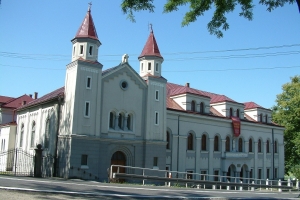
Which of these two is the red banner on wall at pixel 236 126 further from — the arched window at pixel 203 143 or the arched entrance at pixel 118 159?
the arched entrance at pixel 118 159

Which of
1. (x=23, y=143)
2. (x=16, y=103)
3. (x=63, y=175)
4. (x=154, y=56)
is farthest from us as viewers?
(x=16, y=103)

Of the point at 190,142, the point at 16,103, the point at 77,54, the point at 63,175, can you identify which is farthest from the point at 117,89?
the point at 16,103

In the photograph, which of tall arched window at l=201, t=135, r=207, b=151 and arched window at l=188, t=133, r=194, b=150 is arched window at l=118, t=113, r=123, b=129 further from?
tall arched window at l=201, t=135, r=207, b=151

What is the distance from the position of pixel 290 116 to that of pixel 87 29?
114 feet

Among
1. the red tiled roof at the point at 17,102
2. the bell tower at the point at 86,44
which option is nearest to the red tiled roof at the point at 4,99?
the red tiled roof at the point at 17,102

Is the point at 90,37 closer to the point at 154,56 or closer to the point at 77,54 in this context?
the point at 77,54

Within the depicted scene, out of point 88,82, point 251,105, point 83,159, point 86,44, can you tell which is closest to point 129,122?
point 88,82

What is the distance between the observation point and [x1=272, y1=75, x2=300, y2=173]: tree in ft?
164

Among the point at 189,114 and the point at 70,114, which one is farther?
the point at 189,114

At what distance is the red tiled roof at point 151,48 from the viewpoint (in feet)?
106

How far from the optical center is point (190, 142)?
35.5 m

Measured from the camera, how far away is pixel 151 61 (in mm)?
32125

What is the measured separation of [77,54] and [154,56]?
24.7 feet

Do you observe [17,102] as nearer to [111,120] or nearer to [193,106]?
[111,120]
